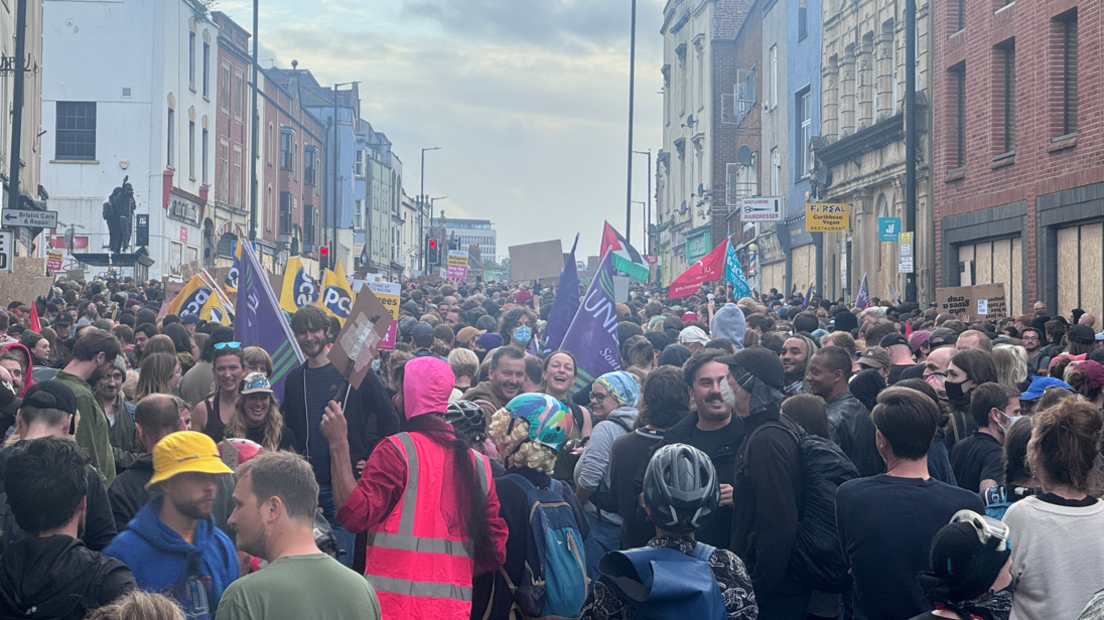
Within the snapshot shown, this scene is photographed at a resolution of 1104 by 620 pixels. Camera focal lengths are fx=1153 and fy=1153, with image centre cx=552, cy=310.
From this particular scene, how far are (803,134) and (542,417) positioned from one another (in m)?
33.9

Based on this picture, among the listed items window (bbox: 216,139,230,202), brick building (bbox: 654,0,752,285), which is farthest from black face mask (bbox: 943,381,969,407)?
window (bbox: 216,139,230,202)

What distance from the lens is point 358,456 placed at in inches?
255

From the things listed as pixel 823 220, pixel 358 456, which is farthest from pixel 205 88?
pixel 358 456

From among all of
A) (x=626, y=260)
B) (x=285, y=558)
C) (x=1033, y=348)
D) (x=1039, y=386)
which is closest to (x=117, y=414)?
(x=285, y=558)

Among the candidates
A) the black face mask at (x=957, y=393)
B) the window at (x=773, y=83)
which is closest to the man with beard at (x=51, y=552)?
the black face mask at (x=957, y=393)

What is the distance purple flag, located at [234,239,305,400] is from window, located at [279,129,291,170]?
6001 centimetres

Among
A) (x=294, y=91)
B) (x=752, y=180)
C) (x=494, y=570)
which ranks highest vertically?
(x=294, y=91)

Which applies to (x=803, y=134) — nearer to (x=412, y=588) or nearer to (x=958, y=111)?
(x=958, y=111)

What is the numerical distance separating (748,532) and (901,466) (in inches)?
31.1

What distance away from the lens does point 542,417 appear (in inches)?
200

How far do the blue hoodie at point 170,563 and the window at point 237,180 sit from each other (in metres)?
51.1

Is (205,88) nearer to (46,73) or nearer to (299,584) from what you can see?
(46,73)

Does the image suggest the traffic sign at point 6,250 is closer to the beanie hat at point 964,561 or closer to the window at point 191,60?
the beanie hat at point 964,561

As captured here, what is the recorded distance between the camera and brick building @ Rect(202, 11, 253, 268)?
163 feet
